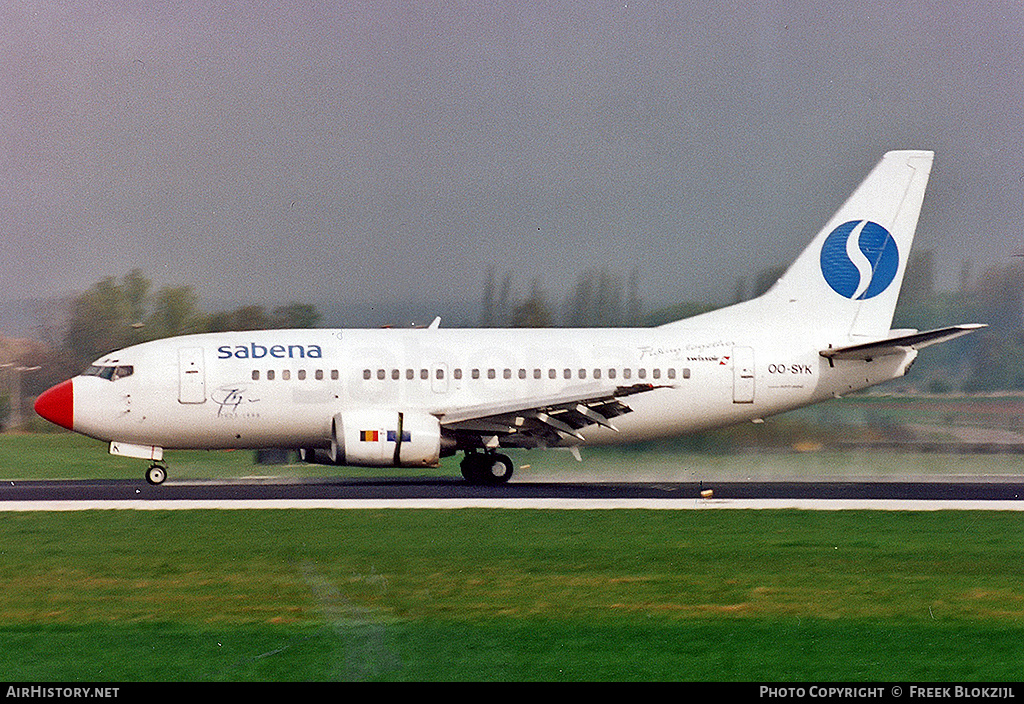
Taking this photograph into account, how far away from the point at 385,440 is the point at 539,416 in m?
3.45

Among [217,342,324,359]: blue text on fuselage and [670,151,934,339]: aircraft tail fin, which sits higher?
[670,151,934,339]: aircraft tail fin

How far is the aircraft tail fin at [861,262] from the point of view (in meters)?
29.9

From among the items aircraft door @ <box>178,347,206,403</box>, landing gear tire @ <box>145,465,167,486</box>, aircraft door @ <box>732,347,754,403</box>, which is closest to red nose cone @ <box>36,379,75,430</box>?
landing gear tire @ <box>145,465,167,486</box>

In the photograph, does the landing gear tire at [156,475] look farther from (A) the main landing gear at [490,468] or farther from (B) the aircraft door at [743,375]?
(B) the aircraft door at [743,375]

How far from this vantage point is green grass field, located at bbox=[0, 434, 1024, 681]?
11883 millimetres

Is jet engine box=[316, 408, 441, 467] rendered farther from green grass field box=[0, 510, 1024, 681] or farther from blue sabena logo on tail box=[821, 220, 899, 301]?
blue sabena logo on tail box=[821, 220, 899, 301]

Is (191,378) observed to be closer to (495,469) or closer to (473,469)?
(473,469)

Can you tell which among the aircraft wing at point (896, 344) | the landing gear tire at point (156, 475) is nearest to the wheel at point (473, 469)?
the landing gear tire at point (156, 475)

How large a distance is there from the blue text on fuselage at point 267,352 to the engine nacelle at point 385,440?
2.20 meters

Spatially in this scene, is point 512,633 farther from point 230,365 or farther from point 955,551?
point 230,365

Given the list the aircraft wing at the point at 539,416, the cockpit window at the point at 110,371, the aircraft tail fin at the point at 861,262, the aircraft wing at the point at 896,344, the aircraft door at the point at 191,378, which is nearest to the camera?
the aircraft wing at the point at 896,344

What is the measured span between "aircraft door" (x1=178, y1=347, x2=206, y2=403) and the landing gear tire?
5.63ft

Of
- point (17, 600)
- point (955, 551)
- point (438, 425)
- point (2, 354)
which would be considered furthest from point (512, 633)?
point (2, 354)

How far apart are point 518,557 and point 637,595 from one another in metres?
3.00
